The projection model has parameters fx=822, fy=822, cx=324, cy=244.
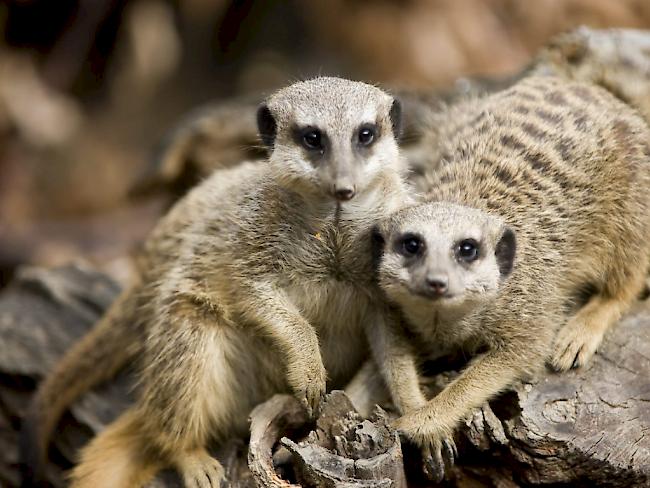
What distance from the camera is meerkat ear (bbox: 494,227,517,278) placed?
255 cm

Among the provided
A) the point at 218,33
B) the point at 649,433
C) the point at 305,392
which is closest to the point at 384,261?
the point at 305,392

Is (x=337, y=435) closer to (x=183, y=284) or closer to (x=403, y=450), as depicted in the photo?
(x=403, y=450)

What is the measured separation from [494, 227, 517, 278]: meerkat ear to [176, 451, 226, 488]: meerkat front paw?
3.75ft

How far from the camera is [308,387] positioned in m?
2.60

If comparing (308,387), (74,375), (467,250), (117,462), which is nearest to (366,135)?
(467,250)

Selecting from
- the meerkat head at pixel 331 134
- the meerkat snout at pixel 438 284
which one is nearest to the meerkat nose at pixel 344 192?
the meerkat head at pixel 331 134

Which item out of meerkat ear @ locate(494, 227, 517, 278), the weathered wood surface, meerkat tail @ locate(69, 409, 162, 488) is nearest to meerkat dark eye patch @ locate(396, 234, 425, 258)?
meerkat ear @ locate(494, 227, 517, 278)

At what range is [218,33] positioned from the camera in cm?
671

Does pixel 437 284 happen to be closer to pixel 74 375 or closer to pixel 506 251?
pixel 506 251

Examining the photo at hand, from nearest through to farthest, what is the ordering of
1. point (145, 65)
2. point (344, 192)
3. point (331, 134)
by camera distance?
point (344, 192) < point (331, 134) < point (145, 65)

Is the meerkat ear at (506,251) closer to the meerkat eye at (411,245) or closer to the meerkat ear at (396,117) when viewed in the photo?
the meerkat eye at (411,245)

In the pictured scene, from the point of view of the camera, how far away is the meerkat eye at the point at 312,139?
248cm

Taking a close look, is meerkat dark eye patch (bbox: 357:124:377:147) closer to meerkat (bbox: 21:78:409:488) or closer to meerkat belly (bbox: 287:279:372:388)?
meerkat (bbox: 21:78:409:488)

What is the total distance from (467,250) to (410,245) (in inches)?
6.8
